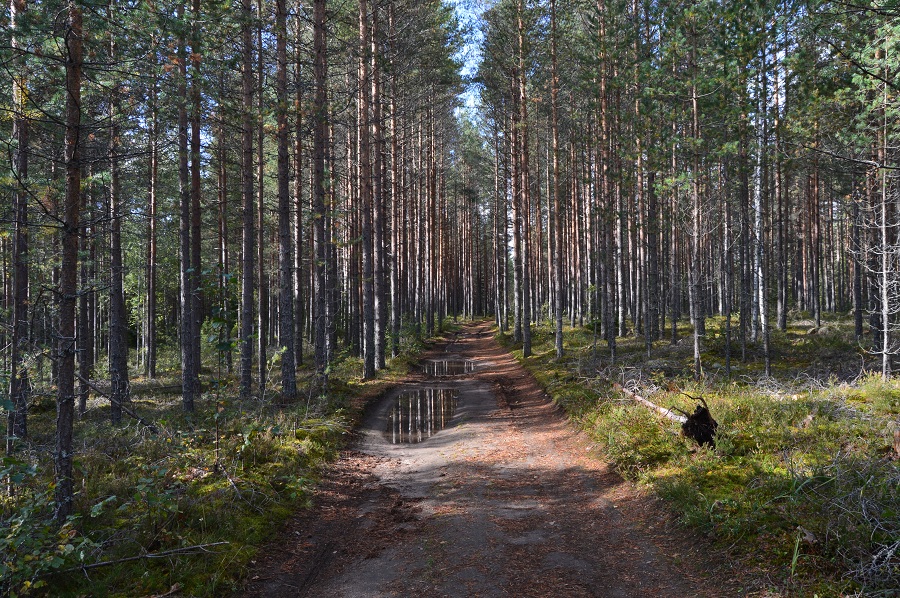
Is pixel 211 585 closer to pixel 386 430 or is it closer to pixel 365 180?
pixel 386 430

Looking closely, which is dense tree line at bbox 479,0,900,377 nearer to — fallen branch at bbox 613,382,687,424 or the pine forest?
the pine forest

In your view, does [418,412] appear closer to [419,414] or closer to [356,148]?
[419,414]

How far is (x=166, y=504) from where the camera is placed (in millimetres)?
5559

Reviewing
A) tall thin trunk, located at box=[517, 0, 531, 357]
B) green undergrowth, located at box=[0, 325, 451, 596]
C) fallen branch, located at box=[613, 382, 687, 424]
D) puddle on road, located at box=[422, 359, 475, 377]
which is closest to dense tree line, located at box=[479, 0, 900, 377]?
tall thin trunk, located at box=[517, 0, 531, 357]

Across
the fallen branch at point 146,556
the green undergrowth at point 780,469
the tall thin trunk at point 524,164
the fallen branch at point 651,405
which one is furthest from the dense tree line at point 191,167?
the fallen branch at point 651,405

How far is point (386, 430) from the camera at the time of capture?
1229cm

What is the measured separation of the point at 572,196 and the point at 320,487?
3216 centimetres

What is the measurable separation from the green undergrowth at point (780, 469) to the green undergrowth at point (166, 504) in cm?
498

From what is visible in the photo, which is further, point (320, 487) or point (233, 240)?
point (233, 240)

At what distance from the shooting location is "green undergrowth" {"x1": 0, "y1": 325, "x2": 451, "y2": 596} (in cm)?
437

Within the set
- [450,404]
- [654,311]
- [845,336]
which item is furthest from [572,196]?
[450,404]

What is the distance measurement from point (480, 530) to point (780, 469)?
12.5 ft

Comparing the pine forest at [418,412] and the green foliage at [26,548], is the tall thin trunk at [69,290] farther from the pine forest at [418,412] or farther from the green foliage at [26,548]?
the green foliage at [26,548]

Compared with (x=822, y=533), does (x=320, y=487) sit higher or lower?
lower
